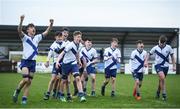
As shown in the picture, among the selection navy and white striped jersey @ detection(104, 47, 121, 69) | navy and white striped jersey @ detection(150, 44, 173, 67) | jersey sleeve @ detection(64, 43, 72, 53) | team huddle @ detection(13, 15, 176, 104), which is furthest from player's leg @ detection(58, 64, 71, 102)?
navy and white striped jersey @ detection(150, 44, 173, 67)

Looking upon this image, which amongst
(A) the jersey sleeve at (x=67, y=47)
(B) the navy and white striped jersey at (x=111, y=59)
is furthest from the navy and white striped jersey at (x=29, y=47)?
(B) the navy and white striped jersey at (x=111, y=59)

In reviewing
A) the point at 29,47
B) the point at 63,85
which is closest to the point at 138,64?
the point at 63,85

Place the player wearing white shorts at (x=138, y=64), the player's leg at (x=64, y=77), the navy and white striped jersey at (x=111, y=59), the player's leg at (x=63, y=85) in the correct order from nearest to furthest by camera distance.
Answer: the player's leg at (x=64, y=77) → the player's leg at (x=63, y=85) → the player wearing white shorts at (x=138, y=64) → the navy and white striped jersey at (x=111, y=59)

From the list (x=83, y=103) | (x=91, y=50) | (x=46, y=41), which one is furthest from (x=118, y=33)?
(x=83, y=103)

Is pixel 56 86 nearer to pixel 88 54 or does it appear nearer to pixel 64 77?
pixel 64 77

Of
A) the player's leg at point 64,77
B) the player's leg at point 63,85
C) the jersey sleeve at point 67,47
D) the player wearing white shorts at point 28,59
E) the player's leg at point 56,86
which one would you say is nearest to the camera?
the player wearing white shorts at point 28,59

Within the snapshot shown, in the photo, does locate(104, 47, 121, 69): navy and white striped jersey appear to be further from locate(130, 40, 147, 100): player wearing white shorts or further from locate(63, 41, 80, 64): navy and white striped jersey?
locate(63, 41, 80, 64): navy and white striped jersey

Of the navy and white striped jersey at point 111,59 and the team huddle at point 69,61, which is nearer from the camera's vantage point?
the team huddle at point 69,61

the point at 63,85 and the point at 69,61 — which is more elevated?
the point at 69,61

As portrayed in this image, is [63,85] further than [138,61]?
No

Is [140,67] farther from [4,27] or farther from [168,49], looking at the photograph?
[4,27]

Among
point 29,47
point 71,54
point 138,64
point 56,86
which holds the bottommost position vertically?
point 56,86

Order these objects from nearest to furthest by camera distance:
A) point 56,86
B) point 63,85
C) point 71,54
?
point 71,54
point 63,85
point 56,86

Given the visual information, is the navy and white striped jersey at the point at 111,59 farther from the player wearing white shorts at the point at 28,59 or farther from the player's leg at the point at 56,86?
the player wearing white shorts at the point at 28,59
